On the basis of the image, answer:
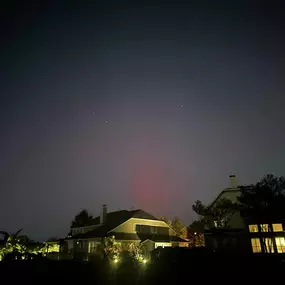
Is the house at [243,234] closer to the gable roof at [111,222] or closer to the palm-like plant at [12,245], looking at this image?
the gable roof at [111,222]

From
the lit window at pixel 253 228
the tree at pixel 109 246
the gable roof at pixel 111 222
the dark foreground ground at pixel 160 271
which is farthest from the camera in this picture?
the gable roof at pixel 111 222

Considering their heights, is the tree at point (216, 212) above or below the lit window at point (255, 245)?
above

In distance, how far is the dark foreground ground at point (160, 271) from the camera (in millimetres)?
16141

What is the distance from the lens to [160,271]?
57.9 feet

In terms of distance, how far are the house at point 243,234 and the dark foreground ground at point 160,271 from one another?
14.5m

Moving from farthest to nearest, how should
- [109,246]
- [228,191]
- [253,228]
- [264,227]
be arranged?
[228,191]
[109,246]
[253,228]
[264,227]

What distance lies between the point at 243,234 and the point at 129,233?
1861 cm

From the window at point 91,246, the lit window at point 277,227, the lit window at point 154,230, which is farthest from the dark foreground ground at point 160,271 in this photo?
the lit window at point 154,230

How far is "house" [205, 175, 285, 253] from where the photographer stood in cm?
3250

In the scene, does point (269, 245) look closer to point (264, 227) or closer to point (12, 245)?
point (264, 227)

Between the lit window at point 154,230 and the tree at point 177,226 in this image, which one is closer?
the lit window at point 154,230

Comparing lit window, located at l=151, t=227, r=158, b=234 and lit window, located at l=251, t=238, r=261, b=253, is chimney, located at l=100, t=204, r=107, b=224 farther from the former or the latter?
lit window, located at l=251, t=238, r=261, b=253

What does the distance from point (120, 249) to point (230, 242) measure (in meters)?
15.5

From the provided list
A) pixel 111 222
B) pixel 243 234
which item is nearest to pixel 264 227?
pixel 243 234
